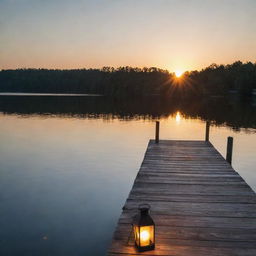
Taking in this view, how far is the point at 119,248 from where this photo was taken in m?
4.16

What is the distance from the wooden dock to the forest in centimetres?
8590

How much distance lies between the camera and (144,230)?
156 inches

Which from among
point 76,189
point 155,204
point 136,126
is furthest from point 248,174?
point 136,126

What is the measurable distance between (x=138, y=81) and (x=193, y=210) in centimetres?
12431

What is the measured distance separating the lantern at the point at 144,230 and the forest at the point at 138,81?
9059cm

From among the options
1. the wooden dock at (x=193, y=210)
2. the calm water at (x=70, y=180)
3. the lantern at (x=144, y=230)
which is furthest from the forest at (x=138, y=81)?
the lantern at (x=144, y=230)

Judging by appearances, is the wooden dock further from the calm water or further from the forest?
the forest

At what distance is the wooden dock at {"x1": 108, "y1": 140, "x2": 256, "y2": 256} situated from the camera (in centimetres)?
422

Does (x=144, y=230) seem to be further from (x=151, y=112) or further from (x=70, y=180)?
(x=151, y=112)

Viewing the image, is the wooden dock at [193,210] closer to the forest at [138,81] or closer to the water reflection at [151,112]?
the water reflection at [151,112]

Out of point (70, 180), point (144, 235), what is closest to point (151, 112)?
point (70, 180)

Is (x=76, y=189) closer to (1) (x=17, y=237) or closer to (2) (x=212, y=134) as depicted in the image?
(1) (x=17, y=237)

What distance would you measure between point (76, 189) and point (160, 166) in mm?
4090

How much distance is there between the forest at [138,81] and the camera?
330 feet
